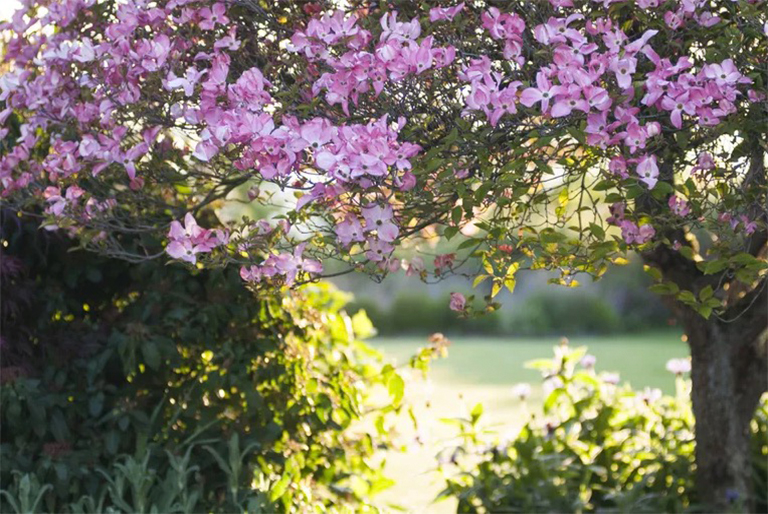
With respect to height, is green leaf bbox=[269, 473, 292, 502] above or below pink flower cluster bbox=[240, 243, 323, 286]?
below

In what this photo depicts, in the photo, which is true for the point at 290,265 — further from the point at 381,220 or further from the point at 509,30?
the point at 509,30

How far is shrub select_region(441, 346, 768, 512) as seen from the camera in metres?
3.31

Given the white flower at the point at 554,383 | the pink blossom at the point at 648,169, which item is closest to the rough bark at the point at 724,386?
the white flower at the point at 554,383

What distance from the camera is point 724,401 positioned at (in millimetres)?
3105

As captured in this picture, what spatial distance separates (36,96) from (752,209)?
168 cm

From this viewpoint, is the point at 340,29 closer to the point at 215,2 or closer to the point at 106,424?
the point at 215,2

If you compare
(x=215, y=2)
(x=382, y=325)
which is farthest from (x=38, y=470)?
(x=382, y=325)

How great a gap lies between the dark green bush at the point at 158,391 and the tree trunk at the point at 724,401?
A: 3.80 feet

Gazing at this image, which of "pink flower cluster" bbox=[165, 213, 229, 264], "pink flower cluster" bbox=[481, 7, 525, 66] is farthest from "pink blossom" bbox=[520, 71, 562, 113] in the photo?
"pink flower cluster" bbox=[165, 213, 229, 264]

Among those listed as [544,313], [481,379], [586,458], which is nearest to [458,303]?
[586,458]

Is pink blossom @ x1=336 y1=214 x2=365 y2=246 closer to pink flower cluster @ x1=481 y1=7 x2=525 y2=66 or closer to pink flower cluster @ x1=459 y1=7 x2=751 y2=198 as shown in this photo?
pink flower cluster @ x1=459 y1=7 x2=751 y2=198

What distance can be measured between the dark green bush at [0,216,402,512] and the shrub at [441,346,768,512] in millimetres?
512

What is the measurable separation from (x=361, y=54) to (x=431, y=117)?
20 centimetres

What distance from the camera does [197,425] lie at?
2.99 metres
